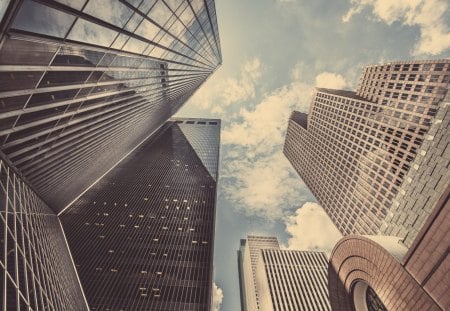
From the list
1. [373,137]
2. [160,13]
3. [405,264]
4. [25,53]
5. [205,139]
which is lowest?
[205,139]

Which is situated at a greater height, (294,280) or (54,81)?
(54,81)

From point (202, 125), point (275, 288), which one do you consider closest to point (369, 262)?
point (275, 288)

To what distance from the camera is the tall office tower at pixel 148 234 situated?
60.2 metres

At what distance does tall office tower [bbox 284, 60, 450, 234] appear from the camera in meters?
59.4

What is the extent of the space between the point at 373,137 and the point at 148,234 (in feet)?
254

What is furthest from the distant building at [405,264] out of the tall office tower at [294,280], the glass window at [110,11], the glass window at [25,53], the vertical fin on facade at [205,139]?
the tall office tower at [294,280]

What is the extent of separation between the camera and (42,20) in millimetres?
11469

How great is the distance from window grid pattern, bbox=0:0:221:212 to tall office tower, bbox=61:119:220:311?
35122 millimetres

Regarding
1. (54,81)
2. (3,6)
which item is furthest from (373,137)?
(3,6)

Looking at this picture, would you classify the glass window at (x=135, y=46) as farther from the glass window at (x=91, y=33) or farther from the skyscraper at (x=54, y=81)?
the glass window at (x=91, y=33)

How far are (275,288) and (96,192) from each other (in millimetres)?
103538

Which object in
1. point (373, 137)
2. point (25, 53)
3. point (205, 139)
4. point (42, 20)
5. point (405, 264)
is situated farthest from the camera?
point (205, 139)

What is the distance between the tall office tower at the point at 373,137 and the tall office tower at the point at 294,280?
196 ft

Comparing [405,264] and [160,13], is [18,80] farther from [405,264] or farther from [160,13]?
[405,264]
